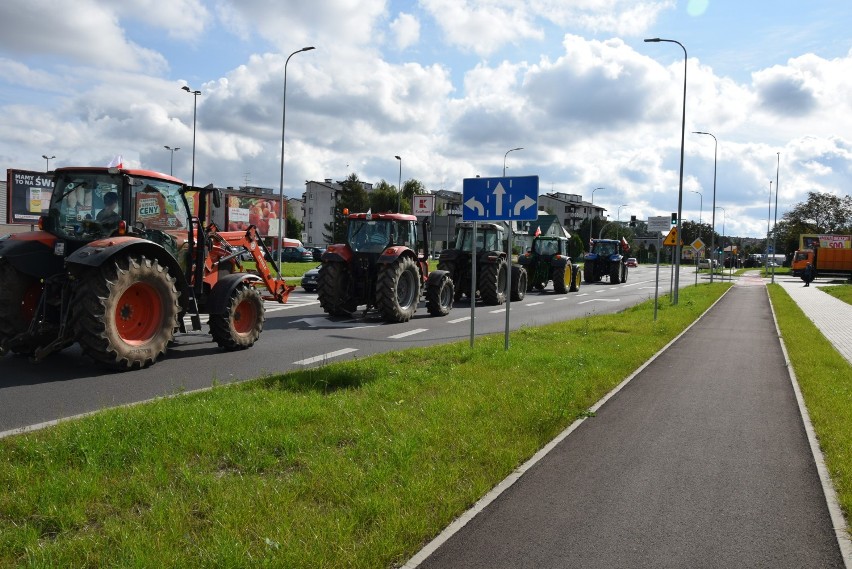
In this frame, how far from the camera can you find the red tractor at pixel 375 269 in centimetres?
1486

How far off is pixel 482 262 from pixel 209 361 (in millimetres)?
12539

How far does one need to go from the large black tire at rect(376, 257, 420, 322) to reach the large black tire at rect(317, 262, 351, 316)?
95 cm

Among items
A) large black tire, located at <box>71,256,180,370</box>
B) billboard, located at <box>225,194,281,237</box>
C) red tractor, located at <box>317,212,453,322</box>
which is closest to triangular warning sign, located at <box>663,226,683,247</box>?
Result: red tractor, located at <box>317,212,453,322</box>

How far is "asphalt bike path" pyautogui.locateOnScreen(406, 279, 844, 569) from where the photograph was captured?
156 inches

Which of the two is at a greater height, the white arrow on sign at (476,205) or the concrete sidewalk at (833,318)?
the white arrow on sign at (476,205)

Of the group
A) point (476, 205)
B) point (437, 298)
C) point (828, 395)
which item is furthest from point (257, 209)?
point (828, 395)

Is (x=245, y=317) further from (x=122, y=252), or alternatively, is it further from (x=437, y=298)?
(x=437, y=298)

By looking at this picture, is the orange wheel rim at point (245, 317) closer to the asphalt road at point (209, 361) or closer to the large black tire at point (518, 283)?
the asphalt road at point (209, 361)

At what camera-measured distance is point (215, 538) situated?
3.59 metres

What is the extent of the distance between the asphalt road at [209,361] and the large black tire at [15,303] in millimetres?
359

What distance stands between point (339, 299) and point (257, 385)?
26.0 feet

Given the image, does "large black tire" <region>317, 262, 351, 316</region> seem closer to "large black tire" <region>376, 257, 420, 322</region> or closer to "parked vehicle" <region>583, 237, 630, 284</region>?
"large black tire" <region>376, 257, 420, 322</region>

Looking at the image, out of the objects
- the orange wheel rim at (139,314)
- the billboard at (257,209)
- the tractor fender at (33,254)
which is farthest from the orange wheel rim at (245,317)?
the billboard at (257,209)

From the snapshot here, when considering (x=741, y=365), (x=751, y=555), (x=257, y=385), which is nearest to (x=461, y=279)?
(x=741, y=365)
